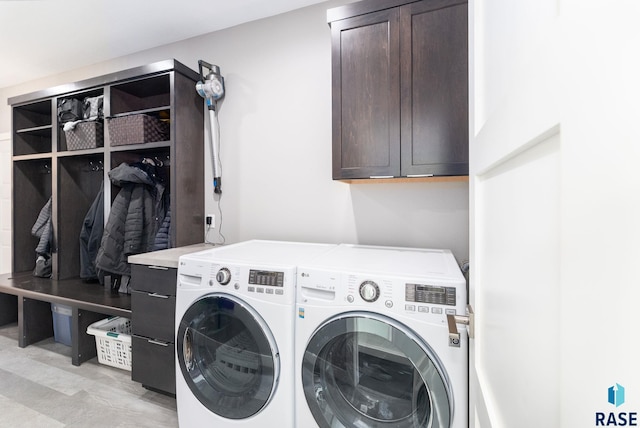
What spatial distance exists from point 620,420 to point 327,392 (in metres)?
1.18

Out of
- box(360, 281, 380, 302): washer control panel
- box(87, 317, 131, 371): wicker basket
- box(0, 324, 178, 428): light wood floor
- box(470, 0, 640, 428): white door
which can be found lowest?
box(0, 324, 178, 428): light wood floor

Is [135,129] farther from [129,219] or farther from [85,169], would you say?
[85,169]

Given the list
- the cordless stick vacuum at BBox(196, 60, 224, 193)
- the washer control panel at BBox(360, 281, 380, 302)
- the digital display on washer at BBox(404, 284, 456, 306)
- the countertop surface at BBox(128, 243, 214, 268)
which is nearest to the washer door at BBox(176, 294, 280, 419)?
the countertop surface at BBox(128, 243, 214, 268)

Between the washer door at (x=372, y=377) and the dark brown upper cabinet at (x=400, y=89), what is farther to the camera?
the dark brown upper cabinet at (x=400, y=89)

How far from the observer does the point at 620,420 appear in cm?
25

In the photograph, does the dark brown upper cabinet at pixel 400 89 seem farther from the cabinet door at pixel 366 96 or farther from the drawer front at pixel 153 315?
the drawer front at pixel 153 315

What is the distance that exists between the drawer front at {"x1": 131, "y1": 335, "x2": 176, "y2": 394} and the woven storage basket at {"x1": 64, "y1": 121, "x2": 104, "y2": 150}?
1678 millimetres

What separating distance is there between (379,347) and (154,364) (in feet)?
4.87

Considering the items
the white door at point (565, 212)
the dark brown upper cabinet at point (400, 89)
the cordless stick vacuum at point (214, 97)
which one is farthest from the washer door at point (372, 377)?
the cordless stick vacuum at point (214, 97)

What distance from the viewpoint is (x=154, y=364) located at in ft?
5.98

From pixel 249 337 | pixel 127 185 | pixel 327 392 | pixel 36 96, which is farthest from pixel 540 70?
pixel 36 96

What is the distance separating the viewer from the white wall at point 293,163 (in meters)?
1.88

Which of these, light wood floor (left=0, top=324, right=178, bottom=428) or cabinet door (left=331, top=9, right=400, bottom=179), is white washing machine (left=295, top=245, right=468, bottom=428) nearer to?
cabinet door (left=331, top=9, right=400, bottom=179)

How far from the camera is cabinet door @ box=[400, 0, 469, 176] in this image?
4.64ft
